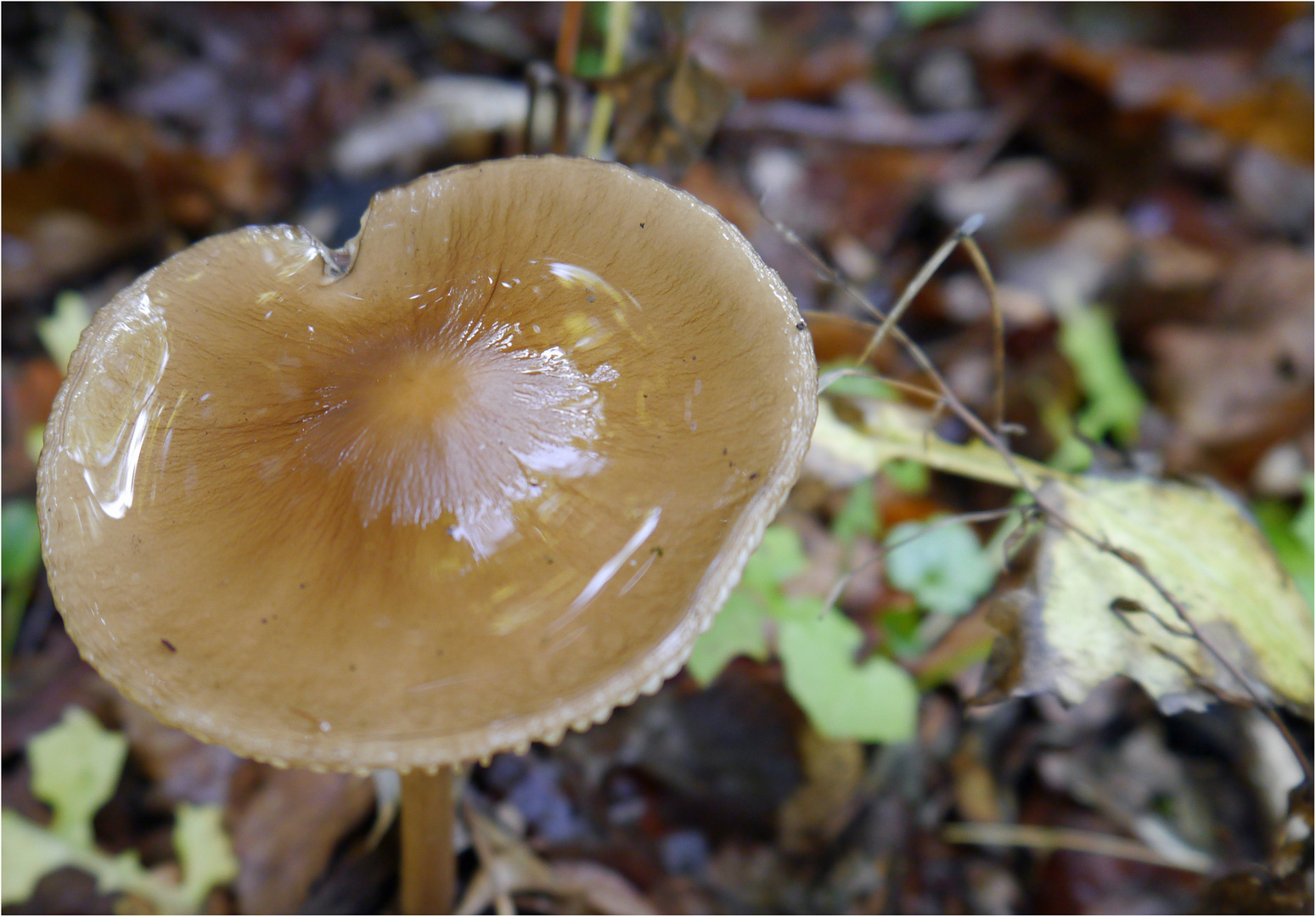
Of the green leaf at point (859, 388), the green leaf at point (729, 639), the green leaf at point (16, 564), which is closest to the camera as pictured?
the green leaf at point (729, 639)

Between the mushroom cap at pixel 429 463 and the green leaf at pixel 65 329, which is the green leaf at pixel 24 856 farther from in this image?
the green leaf at pixel 65 329

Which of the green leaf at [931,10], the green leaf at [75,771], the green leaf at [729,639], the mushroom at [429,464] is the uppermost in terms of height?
the green leaf at [931,10]

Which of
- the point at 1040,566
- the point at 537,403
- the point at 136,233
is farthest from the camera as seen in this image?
the point at 136,233

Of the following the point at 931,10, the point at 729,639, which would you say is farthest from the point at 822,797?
the point at 931,10

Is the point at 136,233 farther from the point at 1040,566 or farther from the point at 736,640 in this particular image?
the point at 1040,566

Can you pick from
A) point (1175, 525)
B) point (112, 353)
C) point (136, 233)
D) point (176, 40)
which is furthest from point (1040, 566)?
point (176, 40)

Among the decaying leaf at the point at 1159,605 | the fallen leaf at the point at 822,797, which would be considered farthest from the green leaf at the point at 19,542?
the decaying leaf at the point at 1159,605

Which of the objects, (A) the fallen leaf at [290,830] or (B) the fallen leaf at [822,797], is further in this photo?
(B) the fallen leaf at [822,797]
